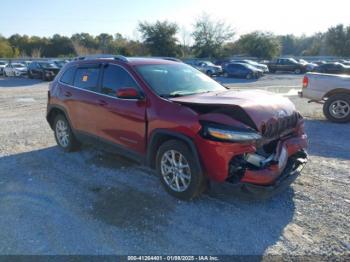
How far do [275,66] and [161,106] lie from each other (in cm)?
3645

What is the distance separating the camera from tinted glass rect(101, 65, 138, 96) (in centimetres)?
443

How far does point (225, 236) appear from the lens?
10.4 feet

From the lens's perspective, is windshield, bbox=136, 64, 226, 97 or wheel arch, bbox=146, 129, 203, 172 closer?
wheel arch, bbox=146, 129, 203, 172

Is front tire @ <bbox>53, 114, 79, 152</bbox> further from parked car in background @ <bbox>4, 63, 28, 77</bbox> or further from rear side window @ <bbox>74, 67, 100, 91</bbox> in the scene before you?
parked car in background @ <bbox>4, 63, 28, 77</bbox>

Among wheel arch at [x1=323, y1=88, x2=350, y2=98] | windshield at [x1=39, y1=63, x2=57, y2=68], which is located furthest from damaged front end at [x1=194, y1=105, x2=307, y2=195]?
windshield at [x1=39, y1=63, x2=57, y2=68]

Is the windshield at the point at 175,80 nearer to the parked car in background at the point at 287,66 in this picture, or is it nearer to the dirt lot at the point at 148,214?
the dirt lot at the point at 148,214

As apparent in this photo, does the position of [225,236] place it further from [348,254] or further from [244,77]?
[244,77]

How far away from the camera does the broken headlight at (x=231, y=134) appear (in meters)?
3.33

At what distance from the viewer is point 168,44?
173ft

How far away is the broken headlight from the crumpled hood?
13 cm

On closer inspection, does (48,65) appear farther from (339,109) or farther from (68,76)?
(339,109)

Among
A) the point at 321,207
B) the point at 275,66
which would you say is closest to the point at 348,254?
the point at 321,207

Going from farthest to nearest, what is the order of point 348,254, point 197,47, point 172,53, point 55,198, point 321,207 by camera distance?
point 197,47, point 172,53, point 55,198, point 321,207, point 348,254

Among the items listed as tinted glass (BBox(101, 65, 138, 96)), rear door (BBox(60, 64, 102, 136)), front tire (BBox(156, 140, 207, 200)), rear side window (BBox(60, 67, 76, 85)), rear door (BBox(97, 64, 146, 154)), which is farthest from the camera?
rear side window (BBox(60, 67, 76, 85))
